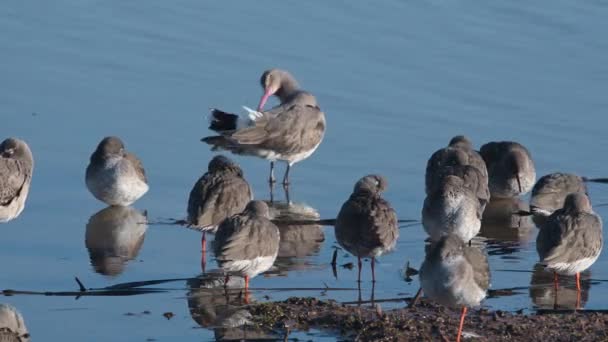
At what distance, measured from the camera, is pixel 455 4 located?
819 inches

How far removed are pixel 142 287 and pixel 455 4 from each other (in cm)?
1059

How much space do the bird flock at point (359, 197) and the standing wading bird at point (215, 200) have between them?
0.04 feet

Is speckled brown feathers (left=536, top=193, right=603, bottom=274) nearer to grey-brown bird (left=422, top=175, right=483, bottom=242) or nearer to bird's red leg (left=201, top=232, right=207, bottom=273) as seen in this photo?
grey-brown bird (left=422, top=175, right=483, bottom=242)

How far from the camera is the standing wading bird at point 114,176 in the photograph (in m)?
14.2

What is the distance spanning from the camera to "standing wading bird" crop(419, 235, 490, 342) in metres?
10.0

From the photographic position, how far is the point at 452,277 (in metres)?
10.0

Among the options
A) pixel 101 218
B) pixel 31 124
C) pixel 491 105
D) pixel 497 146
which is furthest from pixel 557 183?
pixel 31 124

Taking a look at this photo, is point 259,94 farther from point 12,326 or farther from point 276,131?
point 12,326

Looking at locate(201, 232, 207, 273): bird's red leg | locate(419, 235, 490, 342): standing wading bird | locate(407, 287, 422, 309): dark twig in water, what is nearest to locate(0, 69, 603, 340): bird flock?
locate(419, 235, 490, 342): standing wading bird

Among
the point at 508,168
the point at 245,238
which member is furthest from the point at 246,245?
the point at 508,168

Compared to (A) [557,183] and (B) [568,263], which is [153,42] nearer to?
(A) [557,183]

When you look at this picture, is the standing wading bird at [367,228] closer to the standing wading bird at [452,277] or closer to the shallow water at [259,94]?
the shallow water at [259,94]

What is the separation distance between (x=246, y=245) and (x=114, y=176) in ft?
10.5

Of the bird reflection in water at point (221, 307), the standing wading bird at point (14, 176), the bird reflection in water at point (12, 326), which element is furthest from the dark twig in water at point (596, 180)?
the bird reflection in water at point (12, 326)
